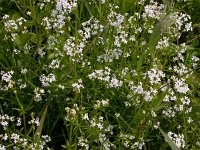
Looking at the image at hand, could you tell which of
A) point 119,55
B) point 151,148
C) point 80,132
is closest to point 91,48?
point 119,55

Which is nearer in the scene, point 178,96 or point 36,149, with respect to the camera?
point 36,149

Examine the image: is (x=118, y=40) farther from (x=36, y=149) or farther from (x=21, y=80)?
(x=36, y=149)

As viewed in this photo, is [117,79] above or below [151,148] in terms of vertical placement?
above

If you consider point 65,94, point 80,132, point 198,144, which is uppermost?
point 65,94

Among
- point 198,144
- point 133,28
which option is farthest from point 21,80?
point 198,144

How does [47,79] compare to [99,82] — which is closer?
[47,79]

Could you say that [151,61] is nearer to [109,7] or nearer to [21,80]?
[109,7]

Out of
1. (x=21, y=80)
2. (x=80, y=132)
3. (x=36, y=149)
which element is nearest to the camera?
(x=36, y=149)

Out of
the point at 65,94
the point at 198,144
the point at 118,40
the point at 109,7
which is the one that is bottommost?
the point at 198,144

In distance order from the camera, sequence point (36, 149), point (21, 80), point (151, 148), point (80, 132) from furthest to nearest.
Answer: point (151, 148) < point (21, 80) < point (80, 132) < point (36, 149)
